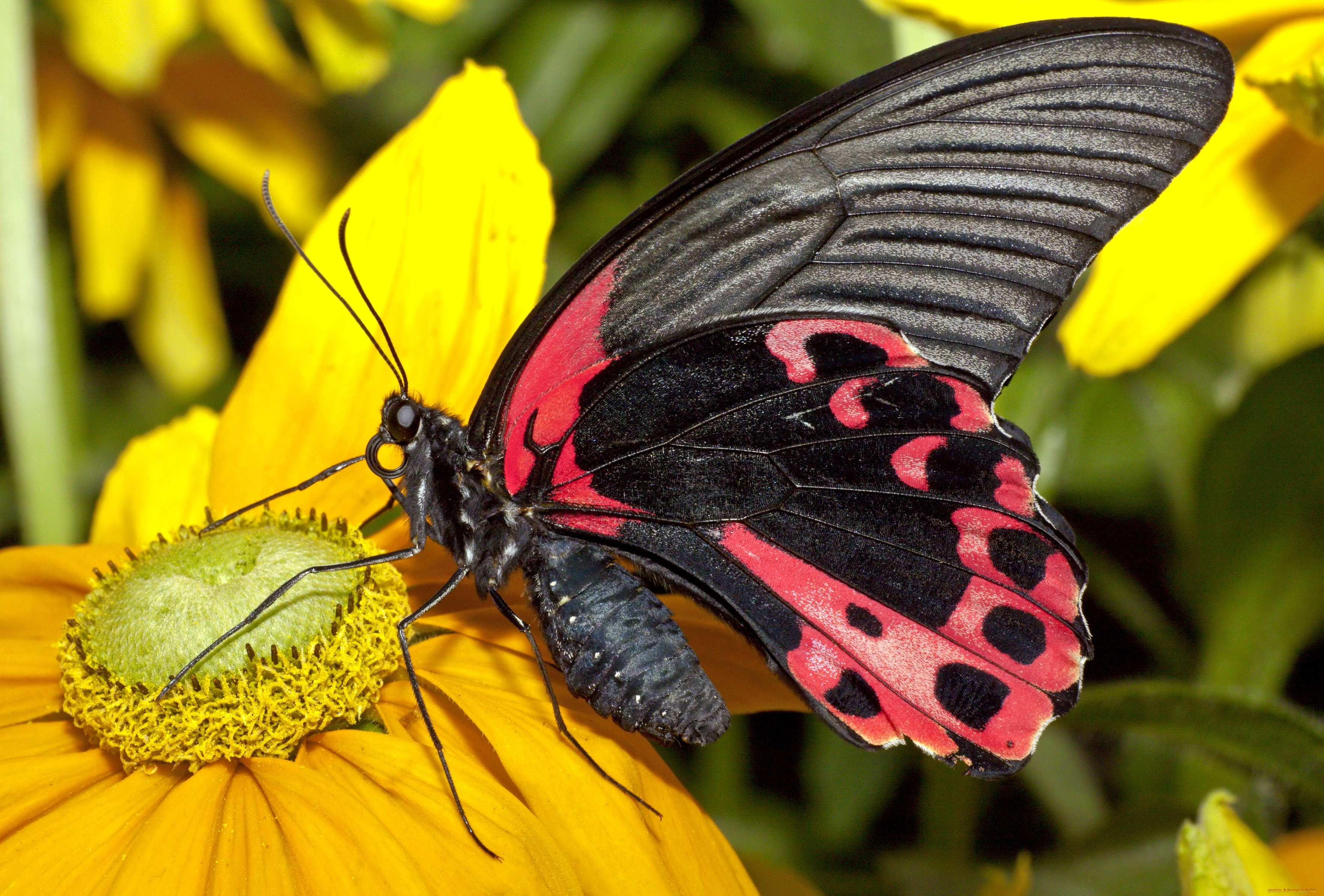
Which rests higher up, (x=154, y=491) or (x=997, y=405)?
(x=154, y=491)

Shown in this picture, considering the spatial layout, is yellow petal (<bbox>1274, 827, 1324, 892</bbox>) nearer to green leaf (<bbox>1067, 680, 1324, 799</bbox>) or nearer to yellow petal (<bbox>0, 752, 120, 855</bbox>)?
green leaf (<bbox>1067, 680, 1324, 799</bbox>)

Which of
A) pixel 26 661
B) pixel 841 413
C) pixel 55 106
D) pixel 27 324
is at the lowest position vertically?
pixel 841 413

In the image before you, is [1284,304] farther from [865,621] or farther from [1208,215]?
[865,621]

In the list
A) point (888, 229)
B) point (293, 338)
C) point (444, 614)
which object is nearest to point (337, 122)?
point (293, 338)

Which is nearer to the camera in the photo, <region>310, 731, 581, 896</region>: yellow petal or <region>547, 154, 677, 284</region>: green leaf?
<region>310, 731, 581, 896</region>: yellow petal

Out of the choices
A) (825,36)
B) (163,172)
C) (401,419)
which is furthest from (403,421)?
(163,172)

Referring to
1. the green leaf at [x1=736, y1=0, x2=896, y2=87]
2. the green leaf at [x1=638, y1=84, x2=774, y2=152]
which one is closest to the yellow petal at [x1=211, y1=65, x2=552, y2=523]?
the green leaf at [x1=736, y1=0, x2=896, y2=87]

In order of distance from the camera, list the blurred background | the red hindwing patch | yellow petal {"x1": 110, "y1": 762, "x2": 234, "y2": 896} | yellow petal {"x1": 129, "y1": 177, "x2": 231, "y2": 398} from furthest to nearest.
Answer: yellow petal {"x1": 129, "y1": 177, "x2": 231, "y2": 398}, the blurred background, the red hindwing patch, yellow petal {"x1": 110, "y1": 762, "x2": 234, "y2": 896}

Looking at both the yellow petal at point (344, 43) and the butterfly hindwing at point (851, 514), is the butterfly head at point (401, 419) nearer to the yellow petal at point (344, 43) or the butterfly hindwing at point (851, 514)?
the butterfly hindwing at point (851, 514)
